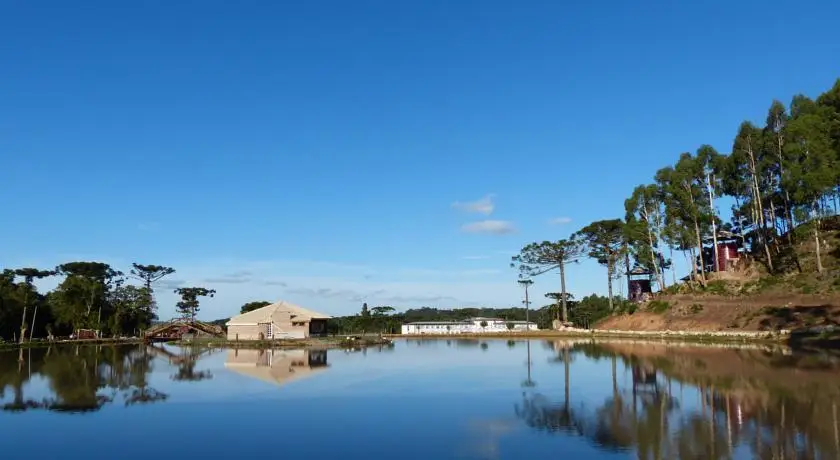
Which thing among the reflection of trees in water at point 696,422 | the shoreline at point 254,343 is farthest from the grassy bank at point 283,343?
the reflection of trees in water at point 696,422

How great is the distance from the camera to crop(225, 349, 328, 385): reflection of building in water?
28.2m

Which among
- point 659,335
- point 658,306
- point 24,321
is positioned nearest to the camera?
point 659,335

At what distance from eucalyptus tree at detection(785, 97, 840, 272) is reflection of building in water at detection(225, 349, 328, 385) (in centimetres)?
3853

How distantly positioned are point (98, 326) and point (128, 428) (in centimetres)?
6017

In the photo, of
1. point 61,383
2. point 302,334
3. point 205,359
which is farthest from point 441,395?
point 302,334

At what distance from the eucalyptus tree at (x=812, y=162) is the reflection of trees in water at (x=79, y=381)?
4684 cm

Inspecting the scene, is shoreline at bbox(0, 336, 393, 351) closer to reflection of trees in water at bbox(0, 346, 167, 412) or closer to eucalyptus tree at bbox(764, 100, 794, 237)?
reflection of trees in water at bbox(0, 346, 167, 412)

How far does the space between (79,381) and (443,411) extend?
18434mm

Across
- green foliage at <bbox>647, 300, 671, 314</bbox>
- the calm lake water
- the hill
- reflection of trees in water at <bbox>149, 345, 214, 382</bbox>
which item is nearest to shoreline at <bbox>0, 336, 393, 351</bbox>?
reflection of trees in water at <bbox>149, 345, 214, 382</bbox>

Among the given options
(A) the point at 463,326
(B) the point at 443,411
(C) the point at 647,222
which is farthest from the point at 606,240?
(B) the point at 443,411

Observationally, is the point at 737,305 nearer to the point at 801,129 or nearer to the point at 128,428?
the point at 801,129

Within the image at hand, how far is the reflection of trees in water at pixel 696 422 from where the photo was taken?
11.6 m

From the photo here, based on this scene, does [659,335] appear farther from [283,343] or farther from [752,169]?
[283,343]

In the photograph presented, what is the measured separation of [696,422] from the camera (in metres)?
14.3
